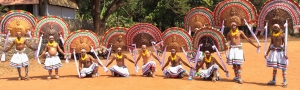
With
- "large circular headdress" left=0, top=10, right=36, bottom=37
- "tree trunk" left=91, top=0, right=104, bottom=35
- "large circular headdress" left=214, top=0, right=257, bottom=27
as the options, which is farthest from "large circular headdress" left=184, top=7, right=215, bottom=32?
"tree trunk" left=91, top=0, right=104, bottom=35

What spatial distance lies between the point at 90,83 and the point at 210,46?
358 centimetres

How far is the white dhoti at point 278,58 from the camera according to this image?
7.25 meters

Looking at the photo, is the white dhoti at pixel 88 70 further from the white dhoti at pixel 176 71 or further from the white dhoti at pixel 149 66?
the white dhoti at pixel 176 71

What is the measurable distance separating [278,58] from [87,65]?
218 inches

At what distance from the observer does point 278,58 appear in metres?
7.30

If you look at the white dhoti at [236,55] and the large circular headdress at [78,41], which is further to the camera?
the large circular headdress at [78,41]

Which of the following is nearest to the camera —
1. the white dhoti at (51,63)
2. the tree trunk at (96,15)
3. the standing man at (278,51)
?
the standing man at (278,51)

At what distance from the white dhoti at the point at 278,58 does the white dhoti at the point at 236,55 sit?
755 mm

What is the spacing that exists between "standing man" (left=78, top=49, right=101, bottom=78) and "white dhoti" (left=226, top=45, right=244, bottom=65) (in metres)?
4.02

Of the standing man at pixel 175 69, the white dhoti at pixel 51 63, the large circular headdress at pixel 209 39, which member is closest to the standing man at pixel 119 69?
the standing man at pixel 175 69

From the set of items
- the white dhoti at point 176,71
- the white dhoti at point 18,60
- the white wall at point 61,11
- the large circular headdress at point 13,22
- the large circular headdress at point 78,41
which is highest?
the white wall at point 61,11

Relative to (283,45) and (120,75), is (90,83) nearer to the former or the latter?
(120,75)

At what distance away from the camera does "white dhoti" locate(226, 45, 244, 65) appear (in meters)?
7.62

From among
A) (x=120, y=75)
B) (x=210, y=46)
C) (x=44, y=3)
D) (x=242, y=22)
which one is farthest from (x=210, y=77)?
(x=44, y=3)
